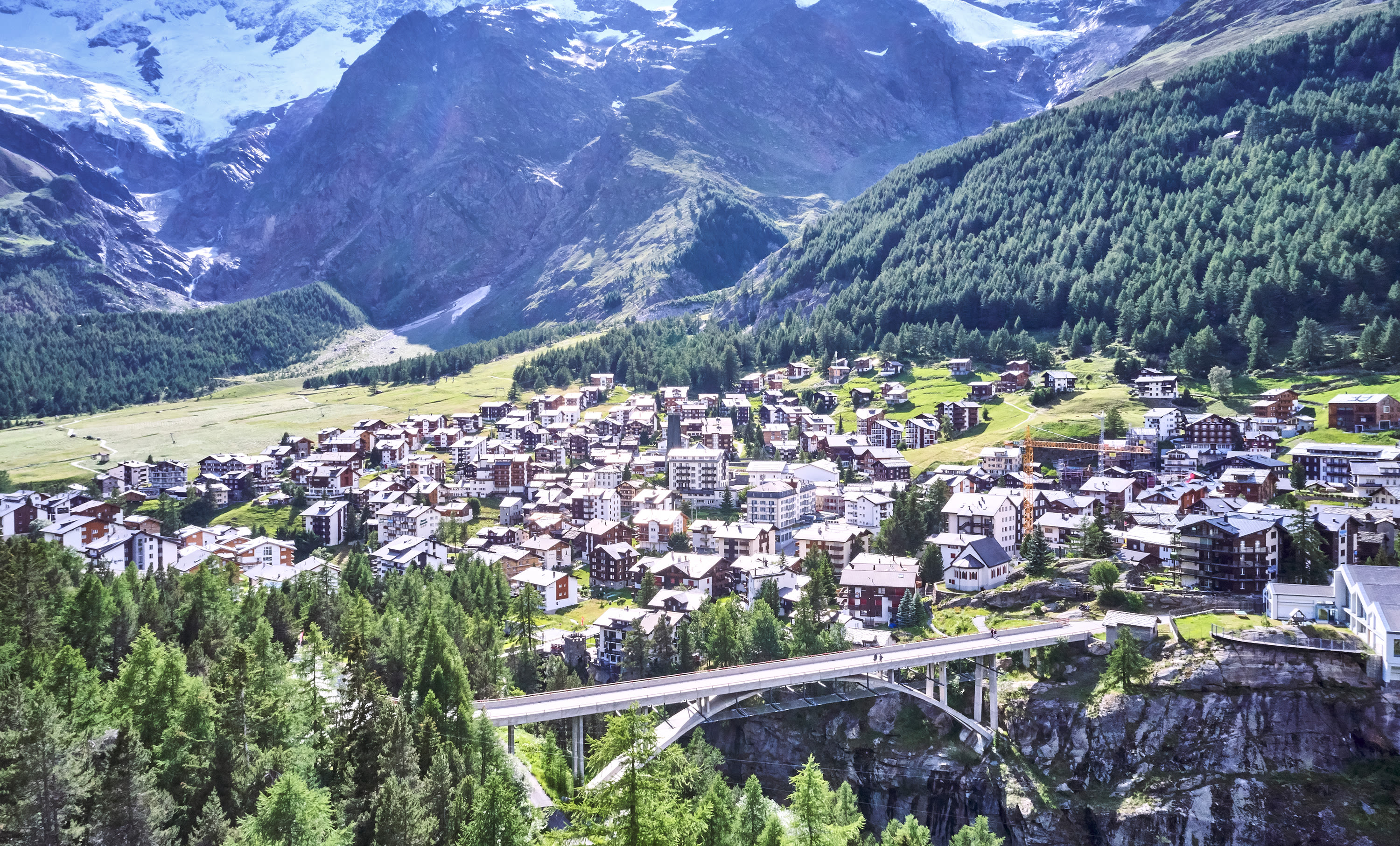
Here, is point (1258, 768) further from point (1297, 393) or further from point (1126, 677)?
point (1297, 393)

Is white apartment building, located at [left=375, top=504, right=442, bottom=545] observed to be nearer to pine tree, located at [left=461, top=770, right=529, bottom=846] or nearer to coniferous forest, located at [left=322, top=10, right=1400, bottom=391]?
coniferous forest, located at [left=322, top=10, right=1400, bottom=391]

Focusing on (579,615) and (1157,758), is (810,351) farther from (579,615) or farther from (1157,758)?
(1157,758)

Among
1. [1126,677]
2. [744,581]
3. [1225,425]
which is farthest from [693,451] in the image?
[1126,677]

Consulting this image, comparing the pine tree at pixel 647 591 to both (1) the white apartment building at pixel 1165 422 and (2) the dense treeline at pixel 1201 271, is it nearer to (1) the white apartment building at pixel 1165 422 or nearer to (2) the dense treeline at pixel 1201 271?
(1) the white apartment building at pixel 1165 422

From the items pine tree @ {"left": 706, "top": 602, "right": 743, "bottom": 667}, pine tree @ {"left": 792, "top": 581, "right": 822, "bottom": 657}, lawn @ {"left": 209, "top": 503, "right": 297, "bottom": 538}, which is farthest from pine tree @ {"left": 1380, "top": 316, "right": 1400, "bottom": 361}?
lawn @ {"left": 209, "top": 503, "right": 297, "bottom": 538}

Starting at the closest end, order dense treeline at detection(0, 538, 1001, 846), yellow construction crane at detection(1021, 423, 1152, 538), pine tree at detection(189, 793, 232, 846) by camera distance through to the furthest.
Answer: dense treeline at detection(0, 538, 1001, 846) < pine tree at detection(189, 793, 232, 846) < yellow construction crane at detection(1021, 423, 1152, 538)

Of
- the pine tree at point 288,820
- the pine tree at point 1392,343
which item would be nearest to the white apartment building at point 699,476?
the pine tree at point 1392,343
